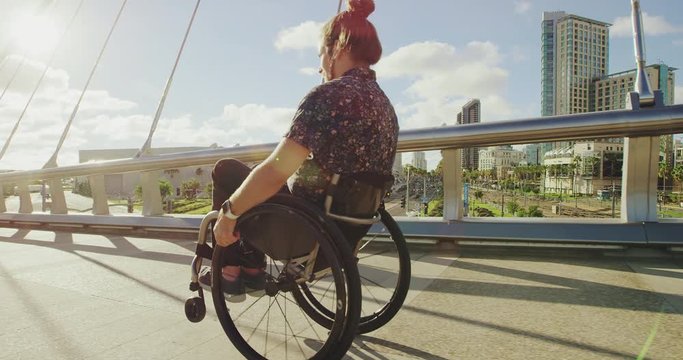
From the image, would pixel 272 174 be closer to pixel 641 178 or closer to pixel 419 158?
pixel 641 178

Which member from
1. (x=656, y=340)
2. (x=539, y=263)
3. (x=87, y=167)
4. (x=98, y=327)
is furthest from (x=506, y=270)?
(x=87, y=167)

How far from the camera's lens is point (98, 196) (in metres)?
6.59

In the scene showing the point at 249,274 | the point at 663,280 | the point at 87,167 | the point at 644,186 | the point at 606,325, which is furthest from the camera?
the point at 87,167

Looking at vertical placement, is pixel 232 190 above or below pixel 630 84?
below

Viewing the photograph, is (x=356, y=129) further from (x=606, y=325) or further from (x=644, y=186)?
(x=644, y=186)

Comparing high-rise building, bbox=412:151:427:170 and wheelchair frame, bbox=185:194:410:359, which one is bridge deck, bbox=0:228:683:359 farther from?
high-rise building, bbox=412:151:427:170

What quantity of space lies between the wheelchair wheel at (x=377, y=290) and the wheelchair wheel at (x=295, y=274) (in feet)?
0.22

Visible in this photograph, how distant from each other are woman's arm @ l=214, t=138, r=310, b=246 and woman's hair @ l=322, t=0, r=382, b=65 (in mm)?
442

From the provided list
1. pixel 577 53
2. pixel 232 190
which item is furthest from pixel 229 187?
pixel 577 53

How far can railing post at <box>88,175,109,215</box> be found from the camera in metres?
6.57

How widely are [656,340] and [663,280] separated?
97cm

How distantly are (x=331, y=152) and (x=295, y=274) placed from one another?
445mm

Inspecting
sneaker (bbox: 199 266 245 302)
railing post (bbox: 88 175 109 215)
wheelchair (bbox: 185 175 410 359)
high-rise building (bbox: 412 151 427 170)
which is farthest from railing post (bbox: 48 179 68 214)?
sneaker (bbox: 199 266 245 302)

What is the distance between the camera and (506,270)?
2883 mm
